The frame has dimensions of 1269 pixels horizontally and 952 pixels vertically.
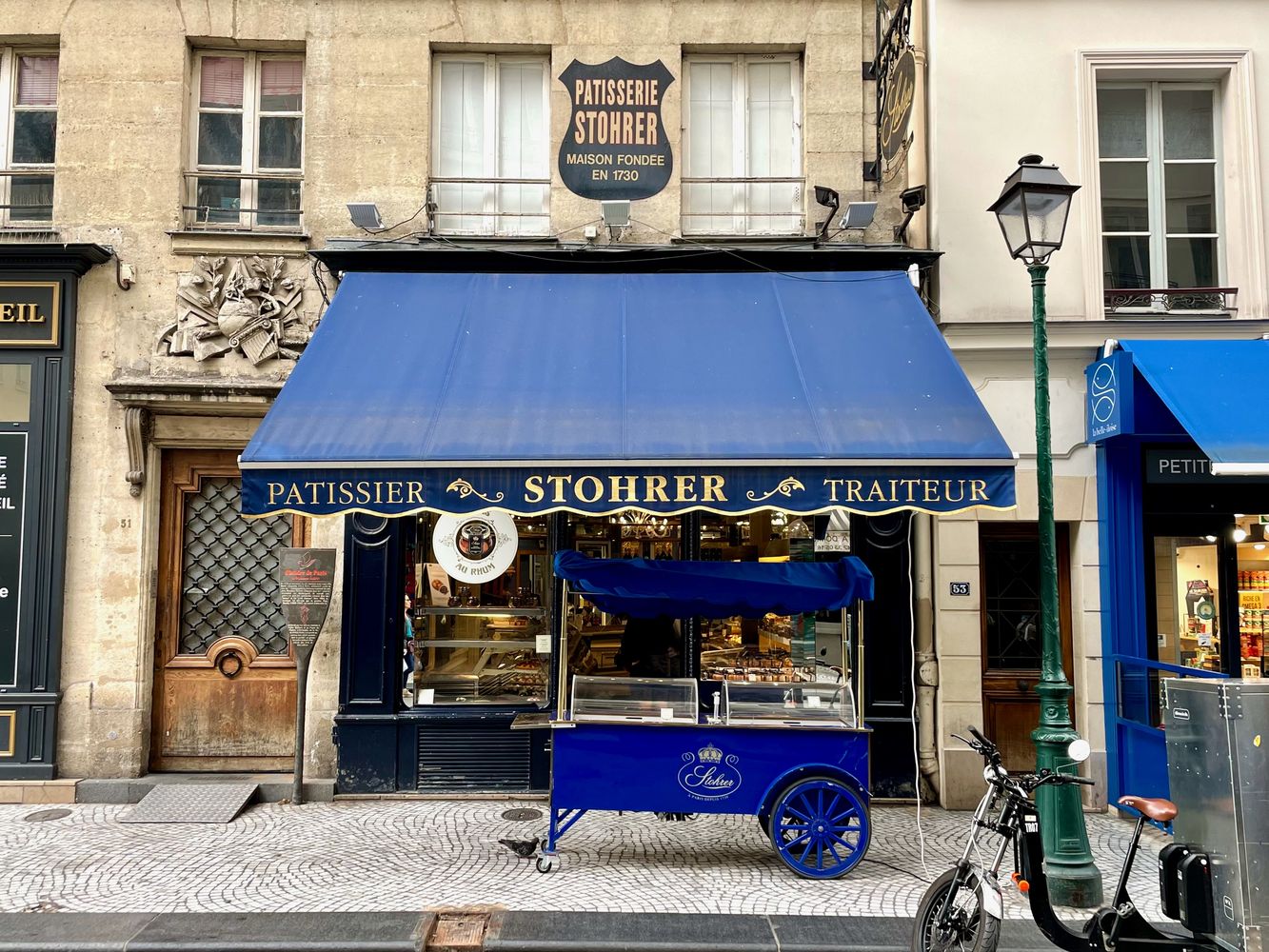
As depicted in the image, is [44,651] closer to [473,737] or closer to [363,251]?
[473,737]

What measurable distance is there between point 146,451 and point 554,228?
14.8 ft

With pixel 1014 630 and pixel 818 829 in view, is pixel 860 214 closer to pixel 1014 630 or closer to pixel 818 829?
pixel 1014 630

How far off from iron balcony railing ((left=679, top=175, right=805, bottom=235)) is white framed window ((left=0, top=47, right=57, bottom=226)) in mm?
6417

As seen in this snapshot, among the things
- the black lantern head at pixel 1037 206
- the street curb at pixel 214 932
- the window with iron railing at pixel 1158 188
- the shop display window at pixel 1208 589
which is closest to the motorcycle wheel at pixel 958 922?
the street curb at pixel 214 932

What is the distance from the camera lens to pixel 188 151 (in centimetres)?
888

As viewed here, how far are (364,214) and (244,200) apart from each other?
1.49 metres

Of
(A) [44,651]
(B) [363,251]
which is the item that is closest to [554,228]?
(B) [363,251]

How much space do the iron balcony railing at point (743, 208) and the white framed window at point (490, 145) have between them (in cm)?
147

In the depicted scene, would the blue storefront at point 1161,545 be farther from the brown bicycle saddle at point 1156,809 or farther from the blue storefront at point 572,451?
the brown bicycle saddle at point 1156,809

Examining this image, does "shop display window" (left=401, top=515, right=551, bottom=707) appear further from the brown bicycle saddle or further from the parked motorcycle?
the brown bicycle saddle

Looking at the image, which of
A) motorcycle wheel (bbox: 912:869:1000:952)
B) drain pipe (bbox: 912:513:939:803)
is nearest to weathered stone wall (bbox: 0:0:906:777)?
drain pipe (bbox: 912:513:939:803)

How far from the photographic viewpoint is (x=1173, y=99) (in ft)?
28.7

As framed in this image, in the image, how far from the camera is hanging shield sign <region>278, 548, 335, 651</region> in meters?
7.91

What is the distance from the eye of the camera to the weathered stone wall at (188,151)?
8383mm
